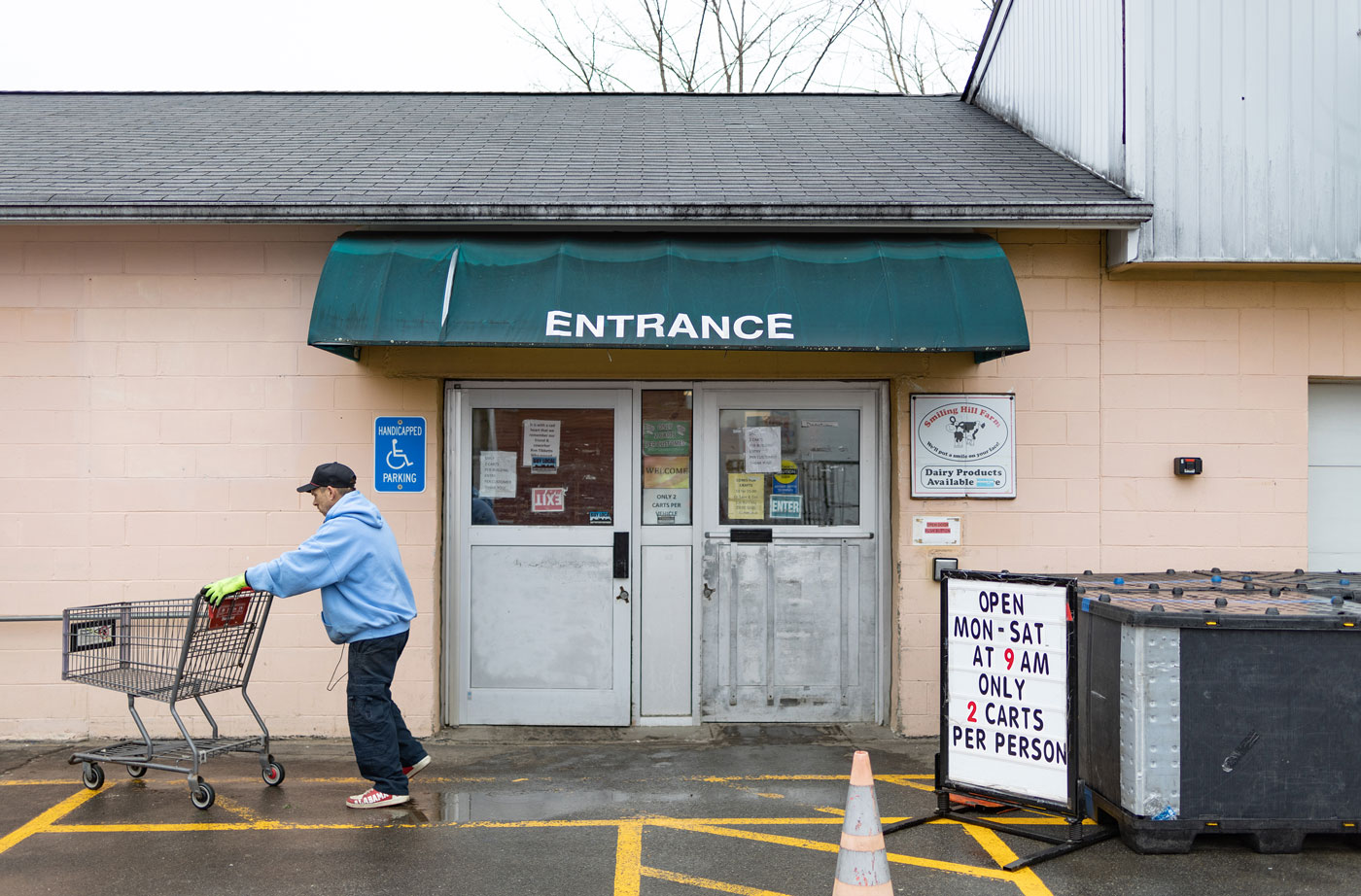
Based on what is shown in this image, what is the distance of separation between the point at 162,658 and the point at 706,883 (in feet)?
11.1

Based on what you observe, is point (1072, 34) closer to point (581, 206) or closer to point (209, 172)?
point (581, 206)

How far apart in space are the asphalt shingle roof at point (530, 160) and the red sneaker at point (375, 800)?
3485 mm

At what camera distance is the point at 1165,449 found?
7.07 m

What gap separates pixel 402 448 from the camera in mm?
7008

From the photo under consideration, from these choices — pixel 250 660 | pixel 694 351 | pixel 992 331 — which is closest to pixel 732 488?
pixel 694 351

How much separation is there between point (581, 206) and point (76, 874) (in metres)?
4.48

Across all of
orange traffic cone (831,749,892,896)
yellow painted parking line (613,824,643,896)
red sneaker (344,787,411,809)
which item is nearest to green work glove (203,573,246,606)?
red sneaker (344,787,411,809)

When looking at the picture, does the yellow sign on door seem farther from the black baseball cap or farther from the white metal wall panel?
the white metal wall panel

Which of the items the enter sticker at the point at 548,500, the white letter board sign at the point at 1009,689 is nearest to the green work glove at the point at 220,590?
the enter sticker at the point at 548,500

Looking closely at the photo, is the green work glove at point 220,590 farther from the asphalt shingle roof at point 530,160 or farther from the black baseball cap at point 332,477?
the asphalt shingle roof at point 530,160

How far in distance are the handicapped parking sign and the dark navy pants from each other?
1563mm

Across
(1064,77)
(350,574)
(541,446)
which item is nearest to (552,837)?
(350,574)

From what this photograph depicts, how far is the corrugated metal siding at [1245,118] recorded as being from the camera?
6684mm

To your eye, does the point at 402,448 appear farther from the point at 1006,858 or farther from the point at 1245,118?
the point at 1245,118
